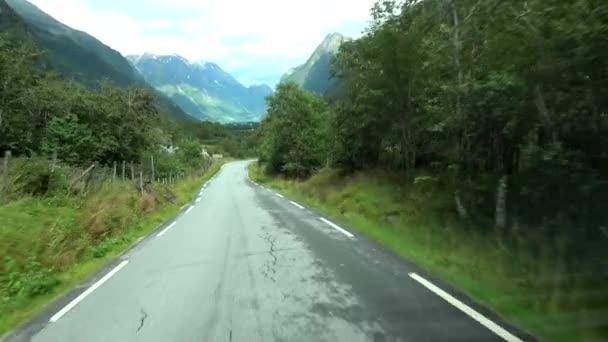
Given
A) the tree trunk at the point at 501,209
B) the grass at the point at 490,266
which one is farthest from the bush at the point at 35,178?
the tree trunk at the point at 501,209

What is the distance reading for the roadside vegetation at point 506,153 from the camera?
7.09 metres

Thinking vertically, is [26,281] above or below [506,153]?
below

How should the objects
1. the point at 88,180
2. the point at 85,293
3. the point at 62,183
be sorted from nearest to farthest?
the point at 85,293 < the point at 62,183 < the point at 88,180

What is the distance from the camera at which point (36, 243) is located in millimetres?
11586

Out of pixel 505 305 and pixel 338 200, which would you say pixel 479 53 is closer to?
pixel 505 305

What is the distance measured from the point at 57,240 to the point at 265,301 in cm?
716

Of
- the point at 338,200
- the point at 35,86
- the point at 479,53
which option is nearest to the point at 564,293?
the point at 479,53

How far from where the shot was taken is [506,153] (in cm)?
1803

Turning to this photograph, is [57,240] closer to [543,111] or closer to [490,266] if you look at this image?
[490,266]

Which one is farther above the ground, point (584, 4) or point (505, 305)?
point (584, 4)

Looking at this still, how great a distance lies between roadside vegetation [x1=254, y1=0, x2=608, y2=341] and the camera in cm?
709

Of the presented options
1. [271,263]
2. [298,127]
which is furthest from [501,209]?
[298,127]

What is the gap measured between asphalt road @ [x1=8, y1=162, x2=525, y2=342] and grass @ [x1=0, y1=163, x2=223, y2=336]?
571 mm

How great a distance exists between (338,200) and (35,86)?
2003 cm
